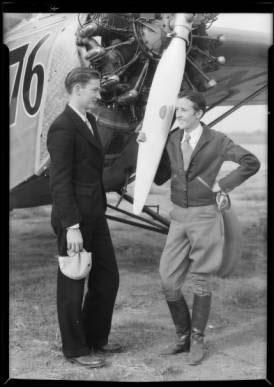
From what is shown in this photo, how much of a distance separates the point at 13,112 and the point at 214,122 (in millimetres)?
1557

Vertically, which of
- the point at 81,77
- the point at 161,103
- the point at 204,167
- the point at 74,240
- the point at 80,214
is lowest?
the point at 74,240

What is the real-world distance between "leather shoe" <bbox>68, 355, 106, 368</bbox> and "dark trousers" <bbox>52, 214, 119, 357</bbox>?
0.03 metres

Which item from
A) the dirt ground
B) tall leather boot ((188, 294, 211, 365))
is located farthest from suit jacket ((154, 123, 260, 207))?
tall leather boot ((188, 294, 211, 365))

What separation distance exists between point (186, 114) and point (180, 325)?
55.2 inches

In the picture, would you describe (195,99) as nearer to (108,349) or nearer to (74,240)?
(74,240)

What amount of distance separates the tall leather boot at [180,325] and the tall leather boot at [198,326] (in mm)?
76

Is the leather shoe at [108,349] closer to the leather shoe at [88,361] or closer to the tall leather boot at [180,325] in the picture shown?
the leather shoe at [88,361]

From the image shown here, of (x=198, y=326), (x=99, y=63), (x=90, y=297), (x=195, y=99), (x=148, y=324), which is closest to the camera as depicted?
(x=195, y=99)

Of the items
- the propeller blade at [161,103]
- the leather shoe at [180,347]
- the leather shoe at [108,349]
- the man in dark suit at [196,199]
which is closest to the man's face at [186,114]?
the man in dark suit at [196,199]

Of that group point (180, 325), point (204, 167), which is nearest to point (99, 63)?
point (204, 167)

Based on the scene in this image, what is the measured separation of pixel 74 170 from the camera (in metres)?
3.46

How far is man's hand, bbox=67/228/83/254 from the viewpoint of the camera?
3.37m

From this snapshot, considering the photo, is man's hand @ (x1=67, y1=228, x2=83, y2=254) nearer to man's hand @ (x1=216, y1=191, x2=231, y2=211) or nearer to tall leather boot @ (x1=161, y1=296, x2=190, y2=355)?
tall leather boot @ (x1=161, y1=296, x2=190, y2=355)

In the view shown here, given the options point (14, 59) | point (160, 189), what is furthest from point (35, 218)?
point (14, 59)
